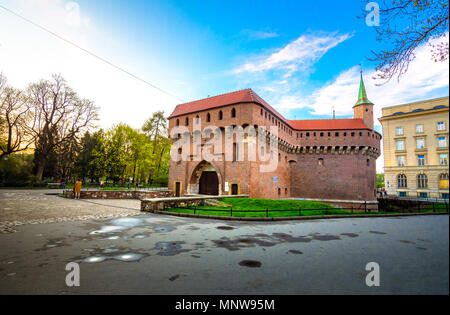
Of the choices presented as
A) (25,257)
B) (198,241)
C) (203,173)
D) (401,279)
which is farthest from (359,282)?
(203,173)

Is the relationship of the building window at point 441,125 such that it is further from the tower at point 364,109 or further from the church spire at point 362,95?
the church spire at point 362,95

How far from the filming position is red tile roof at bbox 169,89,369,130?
25.0 m

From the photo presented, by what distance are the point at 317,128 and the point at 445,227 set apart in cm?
3382

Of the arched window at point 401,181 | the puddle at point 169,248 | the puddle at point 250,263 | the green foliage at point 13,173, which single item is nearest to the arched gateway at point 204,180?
the puddle at point 169,248

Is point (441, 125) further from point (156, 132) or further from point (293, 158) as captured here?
point (156, 132)

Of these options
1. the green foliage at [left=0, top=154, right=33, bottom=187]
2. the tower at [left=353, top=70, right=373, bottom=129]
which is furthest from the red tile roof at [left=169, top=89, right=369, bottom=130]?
the green foliage at [left=0, top=154, right=33, bottom=187]

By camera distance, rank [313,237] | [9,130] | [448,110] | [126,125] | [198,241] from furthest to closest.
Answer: [126,125]
[9,130]
[313,237]
[198,241]
[448,110]

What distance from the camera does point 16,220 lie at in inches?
369

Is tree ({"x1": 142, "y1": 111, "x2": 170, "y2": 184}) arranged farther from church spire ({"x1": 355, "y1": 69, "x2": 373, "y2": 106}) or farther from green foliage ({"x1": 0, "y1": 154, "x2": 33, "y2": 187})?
church spire ({"x1": 355, "y1": 69, "x2": 373, "y2": 106})

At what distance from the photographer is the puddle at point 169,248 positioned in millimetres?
5461

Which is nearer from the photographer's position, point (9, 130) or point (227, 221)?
point (227, 221)

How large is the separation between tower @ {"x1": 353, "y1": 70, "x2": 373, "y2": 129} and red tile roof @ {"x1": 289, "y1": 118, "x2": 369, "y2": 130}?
3.71 ft

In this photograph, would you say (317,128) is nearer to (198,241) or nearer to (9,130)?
(198,241)

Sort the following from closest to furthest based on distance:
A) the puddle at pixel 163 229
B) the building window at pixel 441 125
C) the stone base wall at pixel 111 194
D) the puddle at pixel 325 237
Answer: the building window at pixel 441 125 < the puddle at pixel 325 237 < the puddle at pixel 163 229 < the stone base wall at pixel 111 194
